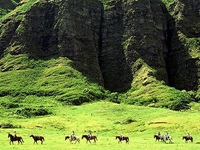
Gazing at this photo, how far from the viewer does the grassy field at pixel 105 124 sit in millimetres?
81438

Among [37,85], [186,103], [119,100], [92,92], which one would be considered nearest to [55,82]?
[37,85]

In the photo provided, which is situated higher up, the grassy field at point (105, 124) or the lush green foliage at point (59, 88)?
the lush green foliage at point (59, 88)

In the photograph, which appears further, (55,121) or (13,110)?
(13,110)

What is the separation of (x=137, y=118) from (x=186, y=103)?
146ft

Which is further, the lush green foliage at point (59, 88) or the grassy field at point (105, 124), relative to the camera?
the lush green foliage at point (59, 88)

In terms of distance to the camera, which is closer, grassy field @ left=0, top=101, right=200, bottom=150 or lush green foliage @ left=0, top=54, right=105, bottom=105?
grassy field @ left=0, top=101, right=200, bottom=150

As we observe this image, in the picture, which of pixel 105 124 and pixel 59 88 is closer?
pixel 105 124

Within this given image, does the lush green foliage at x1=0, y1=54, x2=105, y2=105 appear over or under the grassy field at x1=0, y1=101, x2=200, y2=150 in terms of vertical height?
over

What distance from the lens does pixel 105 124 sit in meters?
118

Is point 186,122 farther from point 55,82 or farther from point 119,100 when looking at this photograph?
point 55,82

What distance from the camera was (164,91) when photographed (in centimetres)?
18262

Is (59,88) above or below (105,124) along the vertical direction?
above

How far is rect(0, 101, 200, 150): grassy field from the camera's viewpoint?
81438 millimetres

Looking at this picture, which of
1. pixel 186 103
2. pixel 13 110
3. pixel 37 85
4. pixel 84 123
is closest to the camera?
pixel 84 123
